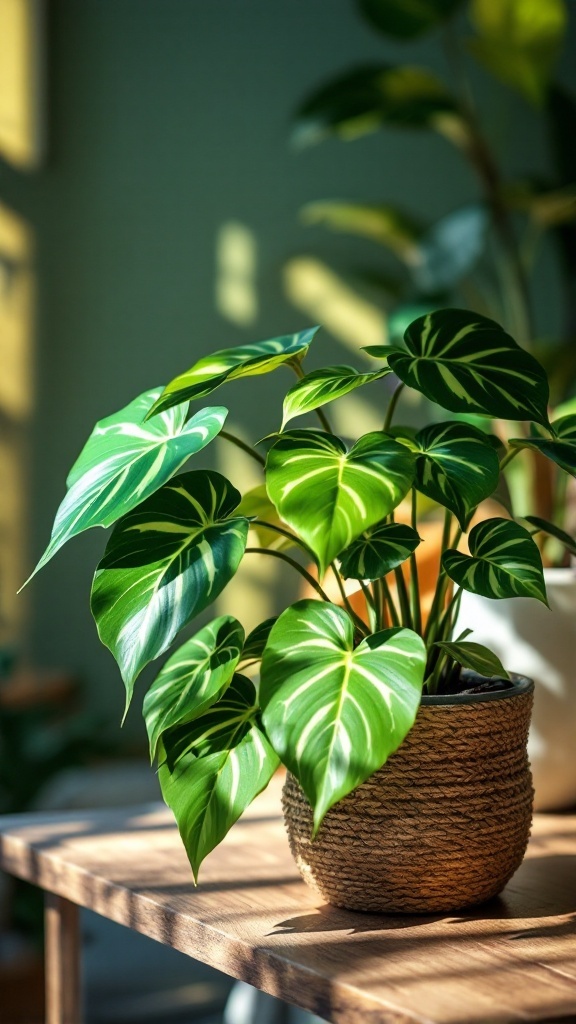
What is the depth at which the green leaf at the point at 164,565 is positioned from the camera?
0.64 metres

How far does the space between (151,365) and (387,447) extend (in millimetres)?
2358

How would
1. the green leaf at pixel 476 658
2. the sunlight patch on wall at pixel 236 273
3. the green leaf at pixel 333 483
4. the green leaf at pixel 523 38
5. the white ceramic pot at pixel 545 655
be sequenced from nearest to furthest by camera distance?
the green leaf at pixel 333 483 → the green leaf at pixel 476 658 → the white ceramic pot at pixel 545 655 → the green leaf at pixel 523 38 → the sunlight patch on wall at pixel 236 273

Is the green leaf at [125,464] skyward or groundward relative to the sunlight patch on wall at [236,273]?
groundward

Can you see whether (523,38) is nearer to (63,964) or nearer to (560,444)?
(560,444)

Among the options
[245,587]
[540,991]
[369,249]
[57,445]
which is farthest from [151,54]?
[540,991]

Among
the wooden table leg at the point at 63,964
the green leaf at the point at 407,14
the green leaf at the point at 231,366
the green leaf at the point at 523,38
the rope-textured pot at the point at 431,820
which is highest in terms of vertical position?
the green leaf at the point at 407,14

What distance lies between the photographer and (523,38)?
8.70 ft

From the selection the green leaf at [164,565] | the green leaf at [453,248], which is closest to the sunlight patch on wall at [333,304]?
the green leaf at [453,248]

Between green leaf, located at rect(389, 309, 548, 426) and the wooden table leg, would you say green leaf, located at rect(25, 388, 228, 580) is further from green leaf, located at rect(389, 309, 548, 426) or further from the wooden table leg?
the wooden table leg

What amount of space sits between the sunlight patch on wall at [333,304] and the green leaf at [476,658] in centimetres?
244

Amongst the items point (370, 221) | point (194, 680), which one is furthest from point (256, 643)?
point (370, 221)

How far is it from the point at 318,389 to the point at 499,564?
0.51ft

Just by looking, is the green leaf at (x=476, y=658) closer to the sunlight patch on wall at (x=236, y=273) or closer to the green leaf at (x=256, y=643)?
the green leaf at (x=256, y=643)

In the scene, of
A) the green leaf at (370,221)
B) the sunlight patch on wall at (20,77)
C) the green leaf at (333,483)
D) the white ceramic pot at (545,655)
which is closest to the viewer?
the green leaf at (333,483)
